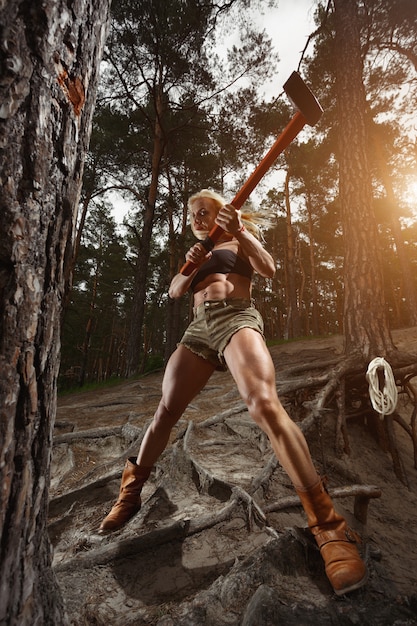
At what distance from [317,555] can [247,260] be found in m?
1.84

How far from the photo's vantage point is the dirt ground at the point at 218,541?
1.24 m

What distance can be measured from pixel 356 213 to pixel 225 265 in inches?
119

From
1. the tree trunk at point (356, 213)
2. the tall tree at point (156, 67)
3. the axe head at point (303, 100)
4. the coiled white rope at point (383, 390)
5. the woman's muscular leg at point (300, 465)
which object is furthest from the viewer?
the tall tree at point (156, 67)

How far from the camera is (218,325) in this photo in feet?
7.02

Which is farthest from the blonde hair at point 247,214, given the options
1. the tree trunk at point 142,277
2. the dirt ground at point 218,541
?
the tree trunk at point 142,277

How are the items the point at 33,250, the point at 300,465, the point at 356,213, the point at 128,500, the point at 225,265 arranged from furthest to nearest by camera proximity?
the point at 356,213, the point at 225,265, the point at 128,500, the point at 300,465, the point at 33,250

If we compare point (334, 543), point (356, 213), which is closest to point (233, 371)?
point (334, 543)

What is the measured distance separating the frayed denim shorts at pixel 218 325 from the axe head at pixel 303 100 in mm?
1219

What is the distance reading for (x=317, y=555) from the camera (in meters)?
1.54

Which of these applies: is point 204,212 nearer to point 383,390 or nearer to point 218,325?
point 218,325

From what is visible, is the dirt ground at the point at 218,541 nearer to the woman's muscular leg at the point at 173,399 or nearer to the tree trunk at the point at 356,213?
the woman's muscular leg at the point at 173,399

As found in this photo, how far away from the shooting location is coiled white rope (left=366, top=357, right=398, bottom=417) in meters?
3.38

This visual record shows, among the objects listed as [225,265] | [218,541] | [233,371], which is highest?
[225,265]

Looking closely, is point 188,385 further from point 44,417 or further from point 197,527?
point 44,417
